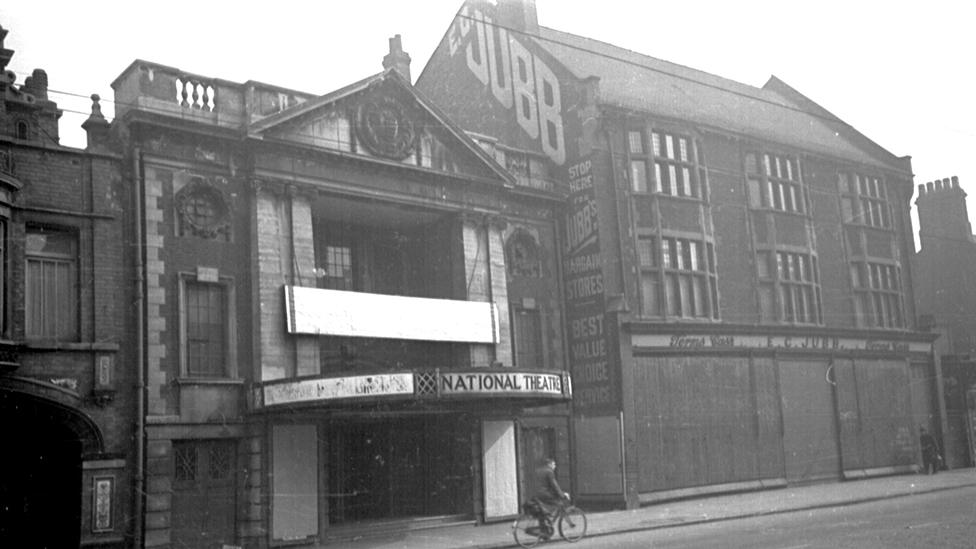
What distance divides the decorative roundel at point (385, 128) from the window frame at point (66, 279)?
754 centimetres

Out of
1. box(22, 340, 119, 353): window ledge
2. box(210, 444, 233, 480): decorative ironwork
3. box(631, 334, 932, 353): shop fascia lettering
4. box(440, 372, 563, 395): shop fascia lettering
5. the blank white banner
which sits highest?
the blank white banner

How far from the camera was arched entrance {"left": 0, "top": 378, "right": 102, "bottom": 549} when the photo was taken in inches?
787

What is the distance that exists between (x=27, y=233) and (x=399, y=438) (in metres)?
10.3

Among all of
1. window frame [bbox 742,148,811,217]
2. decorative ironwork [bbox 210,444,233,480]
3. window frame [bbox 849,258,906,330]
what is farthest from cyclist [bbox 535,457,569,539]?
window frame [bbox 849,258,906,330]

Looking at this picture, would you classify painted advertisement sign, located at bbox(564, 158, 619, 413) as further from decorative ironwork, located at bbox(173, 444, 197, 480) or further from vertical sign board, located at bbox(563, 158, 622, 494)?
decorative ironwork, located at bbox(173, 444, 197, 480)

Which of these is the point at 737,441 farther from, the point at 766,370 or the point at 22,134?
the point at 22,134

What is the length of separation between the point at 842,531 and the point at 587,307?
40.0 ft

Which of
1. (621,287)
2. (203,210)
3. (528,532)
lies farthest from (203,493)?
(621,287)

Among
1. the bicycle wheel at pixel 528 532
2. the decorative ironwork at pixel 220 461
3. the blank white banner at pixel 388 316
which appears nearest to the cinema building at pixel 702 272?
the blank white banner at pixel 388 316

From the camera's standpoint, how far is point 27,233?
20.2m

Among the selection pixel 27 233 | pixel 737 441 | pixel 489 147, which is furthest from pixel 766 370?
→ pixel 27 233

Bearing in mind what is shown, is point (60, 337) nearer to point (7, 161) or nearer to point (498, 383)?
point (7, 161)

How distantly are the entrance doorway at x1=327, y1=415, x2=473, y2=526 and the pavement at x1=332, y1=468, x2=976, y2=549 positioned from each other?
0.95 metres

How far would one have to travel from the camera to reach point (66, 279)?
67.9ft
